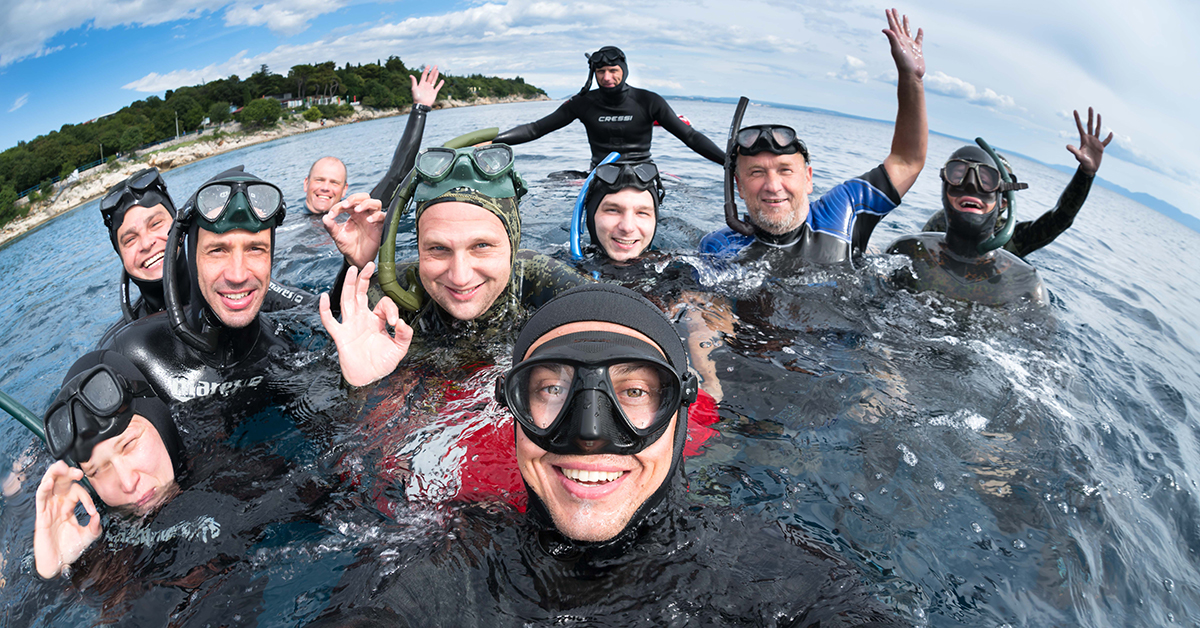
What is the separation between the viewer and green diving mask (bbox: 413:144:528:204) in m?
3.40

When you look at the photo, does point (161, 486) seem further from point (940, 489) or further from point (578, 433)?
point (940, 489)

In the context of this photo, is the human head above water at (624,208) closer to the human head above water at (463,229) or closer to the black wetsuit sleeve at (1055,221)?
the human head above water at (463,229)

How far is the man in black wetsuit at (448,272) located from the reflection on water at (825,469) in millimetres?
222

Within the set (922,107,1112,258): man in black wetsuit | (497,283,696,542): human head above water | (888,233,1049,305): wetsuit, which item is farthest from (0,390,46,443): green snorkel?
(922,107,1112,258): man in black wetsuit

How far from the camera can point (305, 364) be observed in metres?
3.99

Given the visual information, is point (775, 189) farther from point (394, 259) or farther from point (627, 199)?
point (394, 259)

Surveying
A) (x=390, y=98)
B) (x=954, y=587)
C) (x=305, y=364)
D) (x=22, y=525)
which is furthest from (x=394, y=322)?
(x=390, y=98)

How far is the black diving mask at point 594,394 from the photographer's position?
5.75ft

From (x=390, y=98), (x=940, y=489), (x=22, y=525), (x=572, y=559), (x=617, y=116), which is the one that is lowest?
(x=22, y=525)

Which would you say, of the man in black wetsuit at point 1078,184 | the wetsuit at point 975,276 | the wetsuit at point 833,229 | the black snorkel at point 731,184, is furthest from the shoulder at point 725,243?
the man in black wetsuit at point 1078,184

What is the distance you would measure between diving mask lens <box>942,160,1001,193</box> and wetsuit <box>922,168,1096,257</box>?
65 centimetres

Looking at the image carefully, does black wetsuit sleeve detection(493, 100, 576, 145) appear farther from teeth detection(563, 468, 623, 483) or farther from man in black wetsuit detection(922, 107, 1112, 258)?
teeth detection(563, 468, 623, 483)

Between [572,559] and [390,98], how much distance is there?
69.5 m

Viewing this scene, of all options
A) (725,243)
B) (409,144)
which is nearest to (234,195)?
(409,144)
